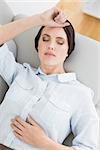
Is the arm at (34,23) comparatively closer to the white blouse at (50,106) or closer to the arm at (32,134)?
the white blouse at (50,106)

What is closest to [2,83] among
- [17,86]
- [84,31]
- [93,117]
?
[17,86]

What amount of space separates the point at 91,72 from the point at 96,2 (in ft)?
3.12

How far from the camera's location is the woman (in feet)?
4.78

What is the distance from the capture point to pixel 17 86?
5.18 feet

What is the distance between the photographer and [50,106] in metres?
1.50

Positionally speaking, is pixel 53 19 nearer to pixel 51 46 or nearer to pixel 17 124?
pixel 51 46

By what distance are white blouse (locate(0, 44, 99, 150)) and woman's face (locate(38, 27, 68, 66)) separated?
0.23 feet

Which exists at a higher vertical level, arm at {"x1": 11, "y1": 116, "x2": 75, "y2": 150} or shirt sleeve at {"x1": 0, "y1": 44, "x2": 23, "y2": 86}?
shirt sleeve at {"x1": 0, "y1": 44, "x2": 23, "y2": 86}

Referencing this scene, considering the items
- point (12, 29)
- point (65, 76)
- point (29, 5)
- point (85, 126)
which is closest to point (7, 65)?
point (12, 29)

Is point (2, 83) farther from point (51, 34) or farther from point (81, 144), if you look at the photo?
point (81, 144)

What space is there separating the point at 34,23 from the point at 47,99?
34 centimetres

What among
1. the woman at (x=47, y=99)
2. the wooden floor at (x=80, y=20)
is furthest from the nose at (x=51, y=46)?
the wooden floor at (x=80, y=20)

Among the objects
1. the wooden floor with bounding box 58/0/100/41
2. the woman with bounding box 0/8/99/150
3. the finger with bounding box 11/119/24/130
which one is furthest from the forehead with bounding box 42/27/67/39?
the wooden floor with bounding box 58/0/100/41

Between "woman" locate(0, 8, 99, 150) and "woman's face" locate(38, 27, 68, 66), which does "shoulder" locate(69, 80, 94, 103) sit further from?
"woman's face" locate(38, 27, 68, 66)
